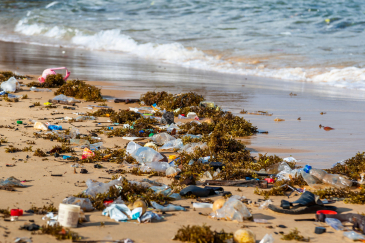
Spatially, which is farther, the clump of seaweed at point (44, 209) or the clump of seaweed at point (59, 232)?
the clump of seaweed at point (44, 209)

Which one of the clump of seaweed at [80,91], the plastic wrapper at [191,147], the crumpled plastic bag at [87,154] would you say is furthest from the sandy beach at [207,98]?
the plastic wrapper at [191,147]

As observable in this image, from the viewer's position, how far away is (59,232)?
111 inches

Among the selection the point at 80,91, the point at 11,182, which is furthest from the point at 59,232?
the point at 80,91

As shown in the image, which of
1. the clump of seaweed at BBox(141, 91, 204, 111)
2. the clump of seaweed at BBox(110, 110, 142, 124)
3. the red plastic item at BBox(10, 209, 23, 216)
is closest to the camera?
the red plastic item at BBox(10, 209, 23, 216)

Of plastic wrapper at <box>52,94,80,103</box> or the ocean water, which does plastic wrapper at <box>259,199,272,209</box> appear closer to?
plastic wrapper at <box>52,94,80,103</box>

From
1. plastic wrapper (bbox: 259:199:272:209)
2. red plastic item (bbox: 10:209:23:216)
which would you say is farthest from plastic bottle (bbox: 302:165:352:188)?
red plastic item (bbox: 10:209:23:216)

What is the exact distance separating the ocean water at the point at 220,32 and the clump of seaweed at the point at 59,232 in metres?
13.2

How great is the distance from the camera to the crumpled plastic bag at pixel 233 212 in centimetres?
332

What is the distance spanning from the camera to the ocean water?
17.4m

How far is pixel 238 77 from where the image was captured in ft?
50.3

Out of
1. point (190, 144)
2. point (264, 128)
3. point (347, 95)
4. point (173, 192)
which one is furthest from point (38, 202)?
point (347, 95)

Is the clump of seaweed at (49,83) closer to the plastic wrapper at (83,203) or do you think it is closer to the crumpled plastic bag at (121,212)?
→ the plastic wrapper at (83,203)

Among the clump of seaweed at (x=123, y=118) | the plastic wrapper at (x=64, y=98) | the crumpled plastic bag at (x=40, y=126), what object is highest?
the plastic wrapper at (x=64, y=98)

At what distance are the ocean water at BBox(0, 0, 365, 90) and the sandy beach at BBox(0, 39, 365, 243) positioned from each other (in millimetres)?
3284
